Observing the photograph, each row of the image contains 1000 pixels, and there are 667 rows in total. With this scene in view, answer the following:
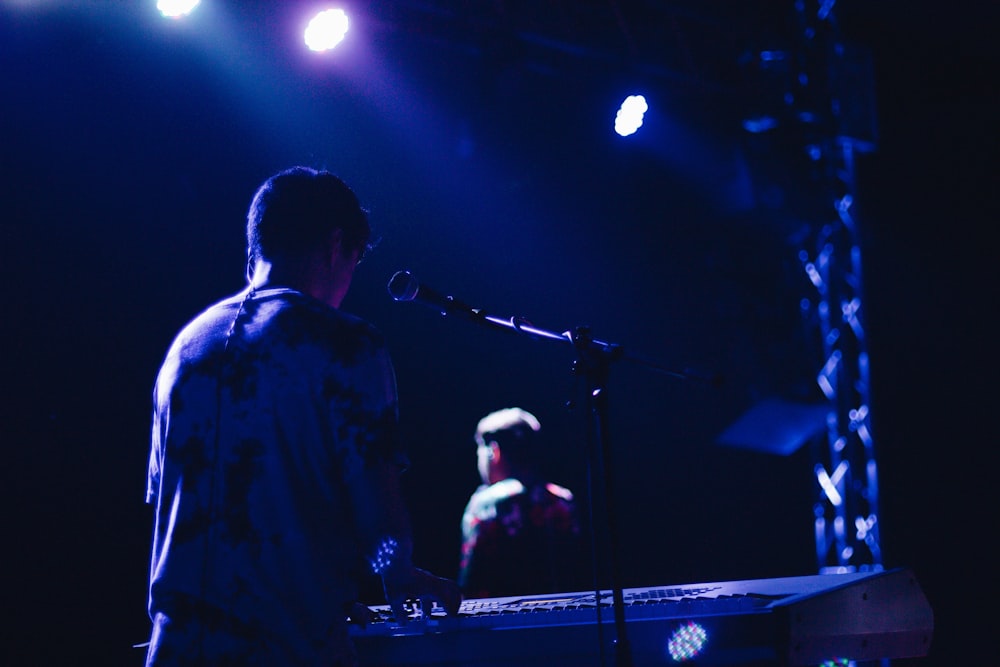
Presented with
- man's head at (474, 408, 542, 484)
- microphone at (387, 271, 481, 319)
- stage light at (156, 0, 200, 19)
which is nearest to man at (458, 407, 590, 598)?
man's head at (474, 408, 542, 484)

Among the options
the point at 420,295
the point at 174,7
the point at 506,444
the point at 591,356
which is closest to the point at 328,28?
the point at 174,7

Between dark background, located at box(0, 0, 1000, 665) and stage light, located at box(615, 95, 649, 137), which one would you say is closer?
dark background, located at box(0, 0, 1000, 665)

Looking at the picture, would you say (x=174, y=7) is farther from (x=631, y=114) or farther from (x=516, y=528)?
(x=516, y=528)

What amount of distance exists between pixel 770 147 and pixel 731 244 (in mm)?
776

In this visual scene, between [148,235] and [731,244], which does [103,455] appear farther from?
[731,244]

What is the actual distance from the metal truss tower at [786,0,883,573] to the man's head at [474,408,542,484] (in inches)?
93.9

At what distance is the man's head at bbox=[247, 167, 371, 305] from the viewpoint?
1.97m

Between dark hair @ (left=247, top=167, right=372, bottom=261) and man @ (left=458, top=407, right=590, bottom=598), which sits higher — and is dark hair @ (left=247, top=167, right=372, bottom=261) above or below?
above

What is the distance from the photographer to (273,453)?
1.75 meters

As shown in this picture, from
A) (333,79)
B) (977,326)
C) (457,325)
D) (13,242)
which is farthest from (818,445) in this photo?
(13,242)

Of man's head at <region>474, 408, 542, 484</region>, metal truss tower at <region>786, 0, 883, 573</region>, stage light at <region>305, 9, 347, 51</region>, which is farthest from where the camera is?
metal truss tower at <region>786, 0, 883, 573</region>

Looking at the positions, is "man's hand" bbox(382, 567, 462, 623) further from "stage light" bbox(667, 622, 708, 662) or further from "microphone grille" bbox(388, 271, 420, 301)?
"microphone grille" bbox(388, 271, 420, 301)

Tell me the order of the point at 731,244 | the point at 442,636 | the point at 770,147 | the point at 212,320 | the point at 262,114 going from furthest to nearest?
the point at 731,244
the point at 770,147
the point at 262,114
the point at 442,636
the point at 212,320

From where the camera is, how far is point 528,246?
21.1 ft
